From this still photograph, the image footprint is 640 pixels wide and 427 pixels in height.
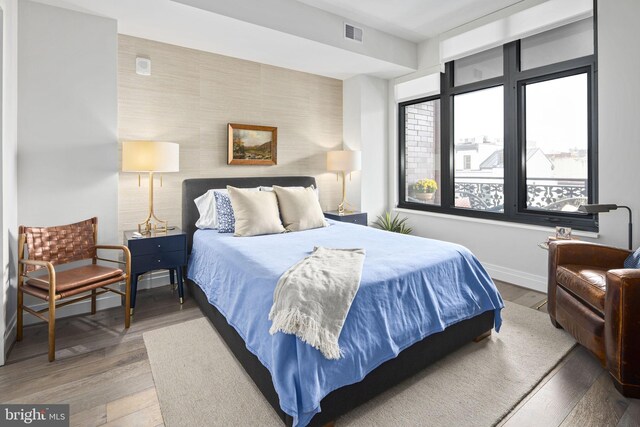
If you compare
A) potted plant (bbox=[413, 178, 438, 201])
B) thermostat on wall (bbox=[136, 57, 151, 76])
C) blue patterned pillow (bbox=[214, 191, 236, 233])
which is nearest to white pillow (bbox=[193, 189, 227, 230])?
blue patterned pillow (bbox=[214, 191, 236, 233])

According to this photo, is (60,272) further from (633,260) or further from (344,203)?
(633,260)

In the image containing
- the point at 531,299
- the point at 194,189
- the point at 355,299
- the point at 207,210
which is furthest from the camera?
the point at 194,189

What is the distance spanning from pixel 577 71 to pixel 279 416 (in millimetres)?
3908

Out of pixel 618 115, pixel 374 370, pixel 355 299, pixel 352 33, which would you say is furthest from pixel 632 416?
pixel 352 33

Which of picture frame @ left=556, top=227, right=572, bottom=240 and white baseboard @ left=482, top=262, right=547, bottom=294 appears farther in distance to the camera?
white baseboard @ left=482, top=262, right=547, bottom=294

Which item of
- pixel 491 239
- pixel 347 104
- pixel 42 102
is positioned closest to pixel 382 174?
pixel 347 104

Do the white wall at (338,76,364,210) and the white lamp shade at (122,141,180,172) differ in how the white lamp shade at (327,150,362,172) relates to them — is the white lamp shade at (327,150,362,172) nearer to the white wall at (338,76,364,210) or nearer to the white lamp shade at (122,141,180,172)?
the white wall at (338,76,364,210)

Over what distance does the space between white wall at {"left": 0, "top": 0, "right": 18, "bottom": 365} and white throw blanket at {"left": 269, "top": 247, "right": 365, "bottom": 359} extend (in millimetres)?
1911

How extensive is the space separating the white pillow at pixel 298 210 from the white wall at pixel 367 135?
146 cm

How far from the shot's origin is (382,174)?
17.3 ft

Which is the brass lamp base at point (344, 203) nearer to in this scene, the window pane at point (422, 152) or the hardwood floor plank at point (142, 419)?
the window pane at point (422, 152)

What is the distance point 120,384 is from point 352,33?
388cm

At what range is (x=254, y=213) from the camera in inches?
128

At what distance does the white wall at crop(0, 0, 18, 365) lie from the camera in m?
2.31
